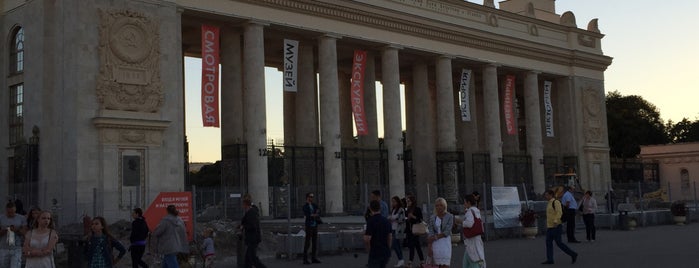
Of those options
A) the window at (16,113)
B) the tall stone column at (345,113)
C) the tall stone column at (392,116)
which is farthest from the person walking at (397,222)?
the tall stone column at (345,113)

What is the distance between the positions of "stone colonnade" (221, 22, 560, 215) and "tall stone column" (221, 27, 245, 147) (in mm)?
45

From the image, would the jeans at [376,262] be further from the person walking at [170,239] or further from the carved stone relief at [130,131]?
the carved stone relief at [130,131]

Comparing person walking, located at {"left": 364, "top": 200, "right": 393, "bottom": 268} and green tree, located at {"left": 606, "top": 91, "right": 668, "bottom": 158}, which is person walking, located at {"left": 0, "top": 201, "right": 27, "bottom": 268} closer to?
person walking, located at {"left": 364, "top": 200, "right": 393, "bottom": 268}

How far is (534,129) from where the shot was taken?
5091cm

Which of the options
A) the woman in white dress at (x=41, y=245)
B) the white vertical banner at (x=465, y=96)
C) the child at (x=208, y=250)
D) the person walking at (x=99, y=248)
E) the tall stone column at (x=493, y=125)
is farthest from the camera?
the tall stone column at (x=493, y=125)

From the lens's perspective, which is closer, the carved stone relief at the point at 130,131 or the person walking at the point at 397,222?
the person walking at the point at 397,222

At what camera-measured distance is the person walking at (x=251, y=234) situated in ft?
55.1

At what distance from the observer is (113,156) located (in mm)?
29484

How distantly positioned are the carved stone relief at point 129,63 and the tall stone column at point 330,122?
9.44 meters

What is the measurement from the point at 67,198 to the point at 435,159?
23.3 meters

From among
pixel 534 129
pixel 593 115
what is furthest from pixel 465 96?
pixel 593 115

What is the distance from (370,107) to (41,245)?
112 ft

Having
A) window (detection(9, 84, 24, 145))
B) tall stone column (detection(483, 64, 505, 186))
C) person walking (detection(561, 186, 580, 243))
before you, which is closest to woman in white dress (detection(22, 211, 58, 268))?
person walking (detection(561, 186, 580, 243))

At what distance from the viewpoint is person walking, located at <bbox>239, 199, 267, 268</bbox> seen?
55.1 feet
